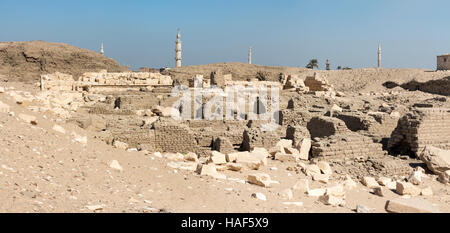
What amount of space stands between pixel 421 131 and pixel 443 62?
3452cm

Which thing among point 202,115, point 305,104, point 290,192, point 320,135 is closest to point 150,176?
point 290,192

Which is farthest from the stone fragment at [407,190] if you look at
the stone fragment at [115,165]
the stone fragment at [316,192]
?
the stone fragment at [115,165]

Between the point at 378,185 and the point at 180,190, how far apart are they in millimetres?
3861

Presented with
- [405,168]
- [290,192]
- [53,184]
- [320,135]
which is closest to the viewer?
[53,184]

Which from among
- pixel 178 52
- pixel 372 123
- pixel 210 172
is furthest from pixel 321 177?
pixel 178 52

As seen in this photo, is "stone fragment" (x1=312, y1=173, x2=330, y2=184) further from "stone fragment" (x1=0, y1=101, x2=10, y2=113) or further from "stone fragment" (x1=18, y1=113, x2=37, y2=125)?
"stone fragment" (x1=0, y1=101, x2=10, y2=113)

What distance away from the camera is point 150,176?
17.3 ft

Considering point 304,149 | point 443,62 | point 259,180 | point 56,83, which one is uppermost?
point 443,62

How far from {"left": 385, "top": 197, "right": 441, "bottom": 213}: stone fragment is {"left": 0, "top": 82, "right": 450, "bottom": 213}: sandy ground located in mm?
302

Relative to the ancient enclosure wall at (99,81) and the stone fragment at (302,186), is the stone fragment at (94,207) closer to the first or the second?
the stone fragment at (302,186)

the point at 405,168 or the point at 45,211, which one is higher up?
the point at 45,211

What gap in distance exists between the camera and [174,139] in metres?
9.46

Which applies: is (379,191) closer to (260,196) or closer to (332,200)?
(332,200)

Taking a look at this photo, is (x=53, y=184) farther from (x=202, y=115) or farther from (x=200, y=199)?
(x=202, y=115)
